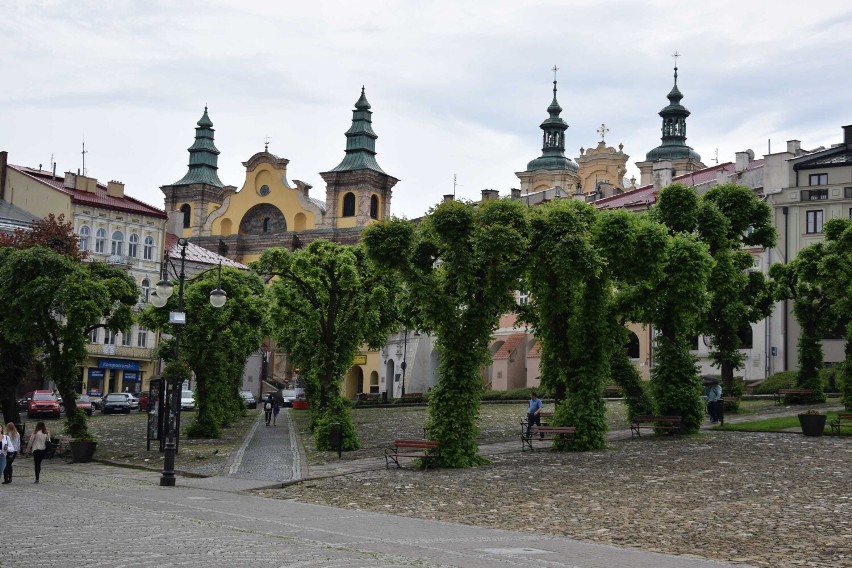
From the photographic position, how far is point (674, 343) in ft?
131

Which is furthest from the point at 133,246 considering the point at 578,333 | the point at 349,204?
the point at 578,333

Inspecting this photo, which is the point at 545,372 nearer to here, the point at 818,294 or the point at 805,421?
the point at 805,421

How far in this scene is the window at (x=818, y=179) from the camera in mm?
70375

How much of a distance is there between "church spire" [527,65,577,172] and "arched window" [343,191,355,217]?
23067 mm

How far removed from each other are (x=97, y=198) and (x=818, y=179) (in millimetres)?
50947

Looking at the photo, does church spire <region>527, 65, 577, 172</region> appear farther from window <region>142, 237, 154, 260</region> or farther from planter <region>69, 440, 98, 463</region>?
planter <region>69, 440, 98, 463</region>

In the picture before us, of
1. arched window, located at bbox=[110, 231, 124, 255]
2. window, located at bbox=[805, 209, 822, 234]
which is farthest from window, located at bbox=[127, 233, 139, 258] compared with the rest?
window, located at bbox=[805, 209, 822, 234]

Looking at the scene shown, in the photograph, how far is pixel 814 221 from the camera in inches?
2766

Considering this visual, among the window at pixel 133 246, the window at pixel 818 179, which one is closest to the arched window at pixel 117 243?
the window at pixel 133 246

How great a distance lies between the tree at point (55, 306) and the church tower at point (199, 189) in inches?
2937

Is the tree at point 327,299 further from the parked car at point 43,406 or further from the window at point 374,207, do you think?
the window at point 374,207

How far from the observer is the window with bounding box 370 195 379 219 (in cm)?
11094

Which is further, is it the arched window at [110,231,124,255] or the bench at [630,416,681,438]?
the arched window at [110,231,124,255]

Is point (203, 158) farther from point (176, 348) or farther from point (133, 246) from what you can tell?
point (176, 348)
